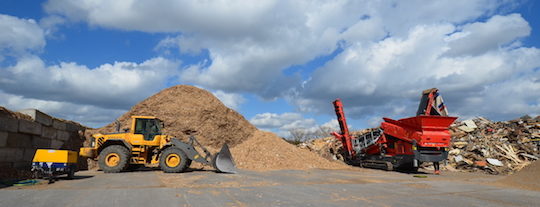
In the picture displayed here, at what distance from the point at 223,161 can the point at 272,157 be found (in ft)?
17.4

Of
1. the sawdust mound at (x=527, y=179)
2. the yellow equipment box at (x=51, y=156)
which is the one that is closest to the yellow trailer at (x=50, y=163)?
the yellow equipment box at (x=51, y=156)

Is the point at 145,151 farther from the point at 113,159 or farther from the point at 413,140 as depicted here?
the point at 413,140

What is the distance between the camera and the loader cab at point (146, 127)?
1263 centimetres

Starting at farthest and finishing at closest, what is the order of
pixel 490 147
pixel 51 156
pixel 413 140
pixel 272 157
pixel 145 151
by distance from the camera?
pixel 490 147 → pixel 272 157 → pixel 413 140 → pixel 145 151 → pixel 51 156

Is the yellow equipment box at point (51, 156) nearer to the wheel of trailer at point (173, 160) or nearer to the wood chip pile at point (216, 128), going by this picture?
the wheel of trailer at point (173, 160)

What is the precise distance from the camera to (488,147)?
57.6 feet

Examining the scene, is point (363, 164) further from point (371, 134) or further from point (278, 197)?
point (278, 197)

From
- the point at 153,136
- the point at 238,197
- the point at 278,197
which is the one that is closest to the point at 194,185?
the point at 238,197

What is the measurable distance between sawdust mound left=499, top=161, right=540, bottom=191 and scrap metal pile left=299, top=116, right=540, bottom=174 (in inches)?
206

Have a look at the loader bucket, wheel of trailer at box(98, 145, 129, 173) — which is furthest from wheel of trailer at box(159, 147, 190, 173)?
wheel of trailer at box(98, 145, 129, 173)

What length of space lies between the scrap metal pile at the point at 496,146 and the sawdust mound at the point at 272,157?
6.64 metres

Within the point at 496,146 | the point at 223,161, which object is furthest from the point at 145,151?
the point at 496,146

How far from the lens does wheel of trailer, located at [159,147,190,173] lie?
12.0 metres

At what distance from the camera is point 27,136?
10883 millimetres
